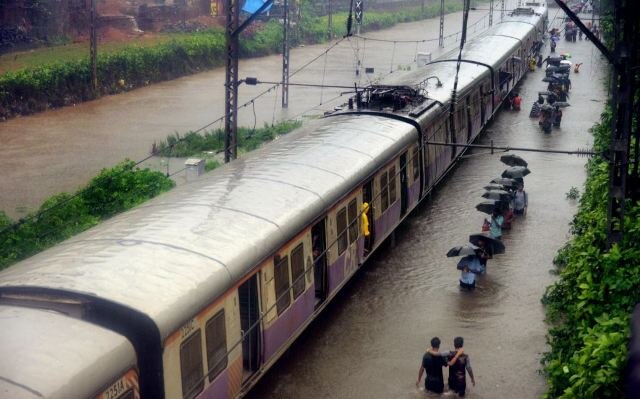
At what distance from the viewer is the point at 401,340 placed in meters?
13.9

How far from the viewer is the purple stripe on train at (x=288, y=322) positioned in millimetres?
11141

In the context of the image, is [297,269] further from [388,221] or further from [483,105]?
[483,105]

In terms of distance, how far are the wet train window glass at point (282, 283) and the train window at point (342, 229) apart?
2313 mm

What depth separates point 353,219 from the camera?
1463cm

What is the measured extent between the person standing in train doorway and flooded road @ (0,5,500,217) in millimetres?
13902

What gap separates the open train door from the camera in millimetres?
13086

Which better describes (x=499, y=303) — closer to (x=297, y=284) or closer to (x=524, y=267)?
(x=524, y=267)

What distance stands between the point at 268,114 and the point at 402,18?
44583 mm

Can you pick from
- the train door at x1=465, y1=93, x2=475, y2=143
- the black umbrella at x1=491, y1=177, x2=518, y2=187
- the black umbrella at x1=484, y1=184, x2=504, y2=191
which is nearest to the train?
the black umbrella at x1=484, y1=184, x2=504, y2=191

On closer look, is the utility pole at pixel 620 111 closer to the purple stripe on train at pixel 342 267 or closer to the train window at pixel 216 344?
the purple stripe on train at pixel 342 267

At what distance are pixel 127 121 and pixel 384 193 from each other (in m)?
22.1

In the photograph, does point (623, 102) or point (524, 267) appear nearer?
point (623, 102)

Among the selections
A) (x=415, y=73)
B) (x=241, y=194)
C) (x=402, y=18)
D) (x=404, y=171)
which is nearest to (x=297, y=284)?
(x=241, y=194)

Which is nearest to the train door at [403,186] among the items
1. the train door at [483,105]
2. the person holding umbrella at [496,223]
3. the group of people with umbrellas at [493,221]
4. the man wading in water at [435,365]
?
the group of people with umbrellas at [493,221]
